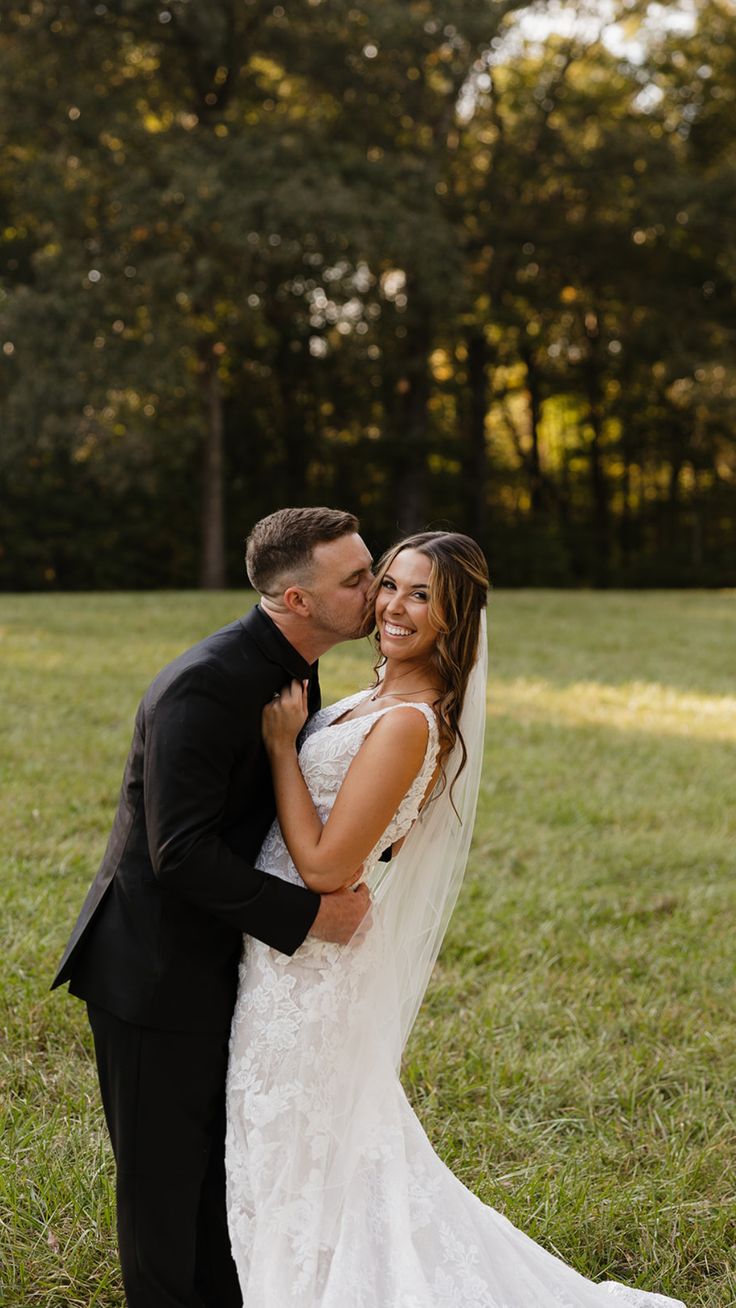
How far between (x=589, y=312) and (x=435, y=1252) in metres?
37.5

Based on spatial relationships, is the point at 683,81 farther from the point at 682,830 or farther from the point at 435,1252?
the point at 435,1252

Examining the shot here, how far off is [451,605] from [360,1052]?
1.12 m

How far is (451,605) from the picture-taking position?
114 inches

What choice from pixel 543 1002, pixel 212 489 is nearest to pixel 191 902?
pixel 543 1002

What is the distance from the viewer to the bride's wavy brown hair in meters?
2.88

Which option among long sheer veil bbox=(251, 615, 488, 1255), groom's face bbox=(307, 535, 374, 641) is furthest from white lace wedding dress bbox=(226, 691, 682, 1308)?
groom's face bbox=(307, 535, 374, 641)

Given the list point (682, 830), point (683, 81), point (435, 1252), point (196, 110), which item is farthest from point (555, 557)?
point (435, 1252)

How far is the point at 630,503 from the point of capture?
41.4m

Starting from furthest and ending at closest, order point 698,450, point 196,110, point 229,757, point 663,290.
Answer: point 698,450
point 663,290
point 196,110
point 229,757

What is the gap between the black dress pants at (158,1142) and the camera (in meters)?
2.70

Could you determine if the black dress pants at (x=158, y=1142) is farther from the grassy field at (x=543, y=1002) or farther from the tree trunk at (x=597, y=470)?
the tree trunk at (x=597, y=470)

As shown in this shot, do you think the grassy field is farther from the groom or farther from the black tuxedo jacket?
the black tuxedo jacket

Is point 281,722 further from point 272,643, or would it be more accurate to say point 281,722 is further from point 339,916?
A: point 339,916

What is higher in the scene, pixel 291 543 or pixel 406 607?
pixel 291 543
